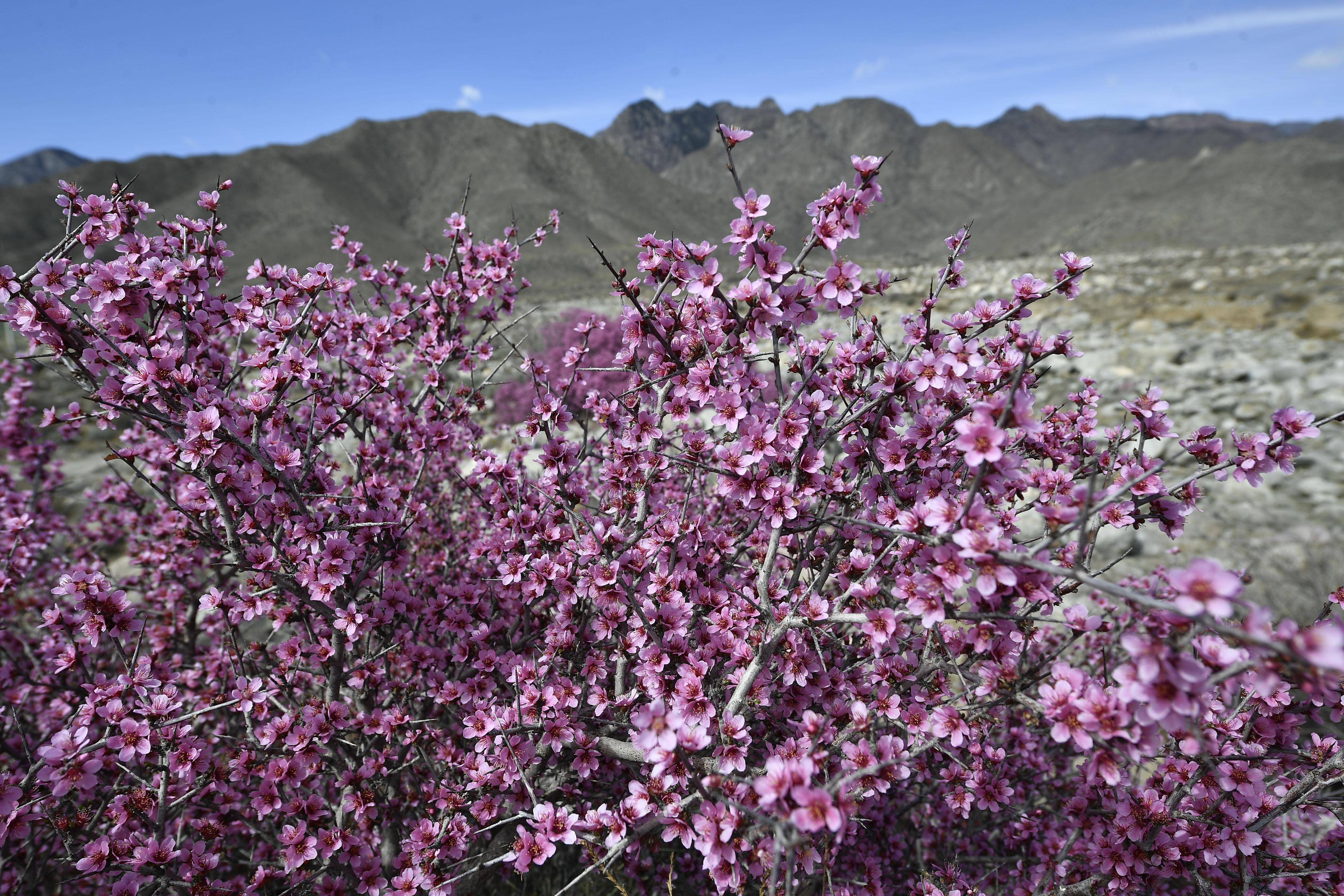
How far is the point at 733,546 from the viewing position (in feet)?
10.9

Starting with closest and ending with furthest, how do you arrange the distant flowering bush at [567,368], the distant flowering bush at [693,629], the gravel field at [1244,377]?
1. the distant flowering bush at [693,629]
2. the gravel field at [1244,377]
3. the distant flowering bush at [567,368]

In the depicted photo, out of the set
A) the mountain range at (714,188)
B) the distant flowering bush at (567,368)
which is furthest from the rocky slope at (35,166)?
the distant flowering bush at (567,368)

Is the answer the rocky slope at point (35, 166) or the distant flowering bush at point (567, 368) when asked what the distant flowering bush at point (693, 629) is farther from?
the rocky slope at point (35, 166)

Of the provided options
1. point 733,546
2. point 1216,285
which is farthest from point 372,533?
point 1216,285

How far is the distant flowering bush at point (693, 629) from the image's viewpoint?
2223 mm

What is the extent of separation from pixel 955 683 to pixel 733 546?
372 centimetres

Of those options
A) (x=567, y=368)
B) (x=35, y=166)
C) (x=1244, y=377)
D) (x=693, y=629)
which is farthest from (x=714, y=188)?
(x=35, y=166)

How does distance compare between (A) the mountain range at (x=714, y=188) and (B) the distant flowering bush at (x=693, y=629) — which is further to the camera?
(A) the mountain range at (x=714, y=188)

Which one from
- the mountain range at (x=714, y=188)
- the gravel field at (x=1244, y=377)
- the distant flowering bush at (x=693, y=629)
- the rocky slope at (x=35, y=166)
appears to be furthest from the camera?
the rocky slope at (x=35, y=166)

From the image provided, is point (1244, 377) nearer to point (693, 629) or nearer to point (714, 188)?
point (693, 629)

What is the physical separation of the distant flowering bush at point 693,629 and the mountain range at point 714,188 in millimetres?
21227

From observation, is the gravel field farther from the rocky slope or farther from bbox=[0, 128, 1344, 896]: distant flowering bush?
the rocky slope

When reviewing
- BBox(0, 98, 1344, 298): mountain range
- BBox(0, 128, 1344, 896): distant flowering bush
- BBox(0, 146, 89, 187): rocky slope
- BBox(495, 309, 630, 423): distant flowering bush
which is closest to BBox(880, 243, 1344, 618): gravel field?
BBox(0, 128, 1344, 896): distant flowering bush

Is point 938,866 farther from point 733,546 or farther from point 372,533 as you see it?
→ point 372,533
